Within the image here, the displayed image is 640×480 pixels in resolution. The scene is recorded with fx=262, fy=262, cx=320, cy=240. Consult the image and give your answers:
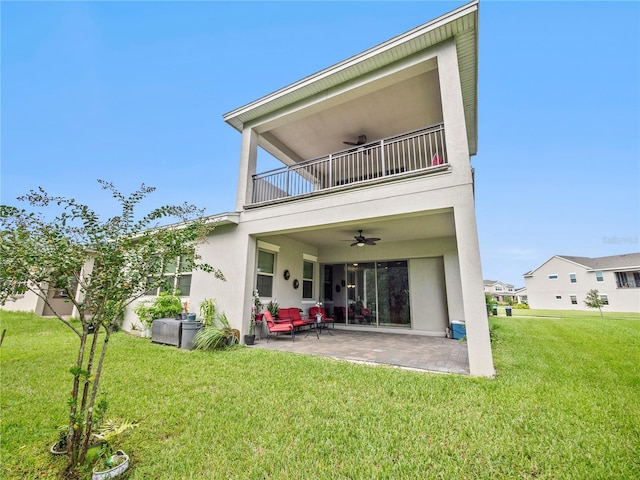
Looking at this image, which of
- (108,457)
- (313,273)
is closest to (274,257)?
(313,273)

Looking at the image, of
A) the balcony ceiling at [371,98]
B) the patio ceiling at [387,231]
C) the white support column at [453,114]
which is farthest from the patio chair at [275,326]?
the balcony ceiling at [371,98]

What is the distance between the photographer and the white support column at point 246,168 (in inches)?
300

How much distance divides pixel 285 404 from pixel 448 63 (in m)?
6.76

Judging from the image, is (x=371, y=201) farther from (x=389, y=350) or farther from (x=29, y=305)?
(x=29, y=305)

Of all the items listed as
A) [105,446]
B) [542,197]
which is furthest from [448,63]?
[542,197]

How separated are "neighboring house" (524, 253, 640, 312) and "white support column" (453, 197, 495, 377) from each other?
32316mm

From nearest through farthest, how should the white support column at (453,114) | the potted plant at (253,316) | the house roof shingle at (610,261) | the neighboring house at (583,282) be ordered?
the white support column at (453,114) → the potted plant at (253,316) → the neighboring house at (583,282) → the house roof shingle at (610,261)

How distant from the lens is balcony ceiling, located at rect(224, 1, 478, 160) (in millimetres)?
5523

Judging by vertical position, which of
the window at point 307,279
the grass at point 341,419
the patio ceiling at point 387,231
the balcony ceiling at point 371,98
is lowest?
the grass at point 341,419

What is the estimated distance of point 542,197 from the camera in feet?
107

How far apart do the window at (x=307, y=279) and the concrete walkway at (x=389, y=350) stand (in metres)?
2.38

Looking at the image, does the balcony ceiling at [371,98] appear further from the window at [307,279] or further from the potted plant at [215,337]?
the potted plant at [215,337]

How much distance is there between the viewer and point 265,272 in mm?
8523

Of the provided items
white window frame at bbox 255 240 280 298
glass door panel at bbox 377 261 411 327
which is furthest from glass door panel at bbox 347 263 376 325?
white window frame at bbox 255 240 280 298
